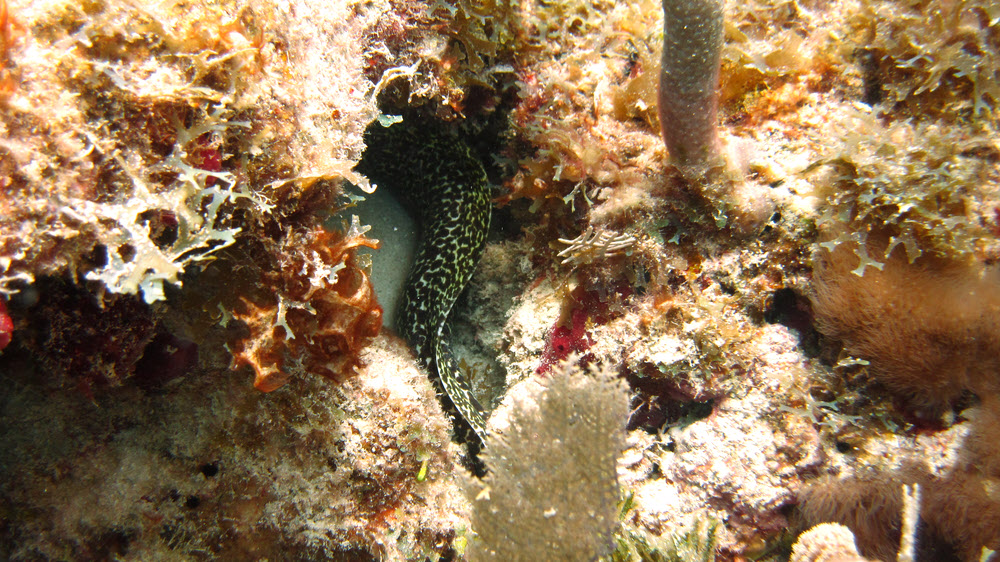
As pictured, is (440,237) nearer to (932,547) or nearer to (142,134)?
(142,134)

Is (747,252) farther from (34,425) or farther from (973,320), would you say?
(34,425)

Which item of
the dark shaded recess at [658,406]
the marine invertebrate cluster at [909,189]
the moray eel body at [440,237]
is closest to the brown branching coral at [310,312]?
the moray eel body at [440,237]

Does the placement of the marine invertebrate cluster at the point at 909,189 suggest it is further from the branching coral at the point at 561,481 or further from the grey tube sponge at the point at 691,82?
the branching coral at the point at 561,481

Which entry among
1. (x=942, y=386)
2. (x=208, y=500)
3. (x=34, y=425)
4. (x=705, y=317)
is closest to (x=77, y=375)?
(x=34, y=425)

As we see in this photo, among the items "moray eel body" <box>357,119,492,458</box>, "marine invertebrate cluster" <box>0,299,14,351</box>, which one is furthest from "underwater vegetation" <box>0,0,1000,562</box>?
"moray eel body" <box>357,119,492,458</box>

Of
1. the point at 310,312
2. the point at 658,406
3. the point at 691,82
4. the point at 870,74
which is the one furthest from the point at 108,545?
the point at 870,74

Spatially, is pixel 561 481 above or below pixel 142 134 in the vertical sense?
below
